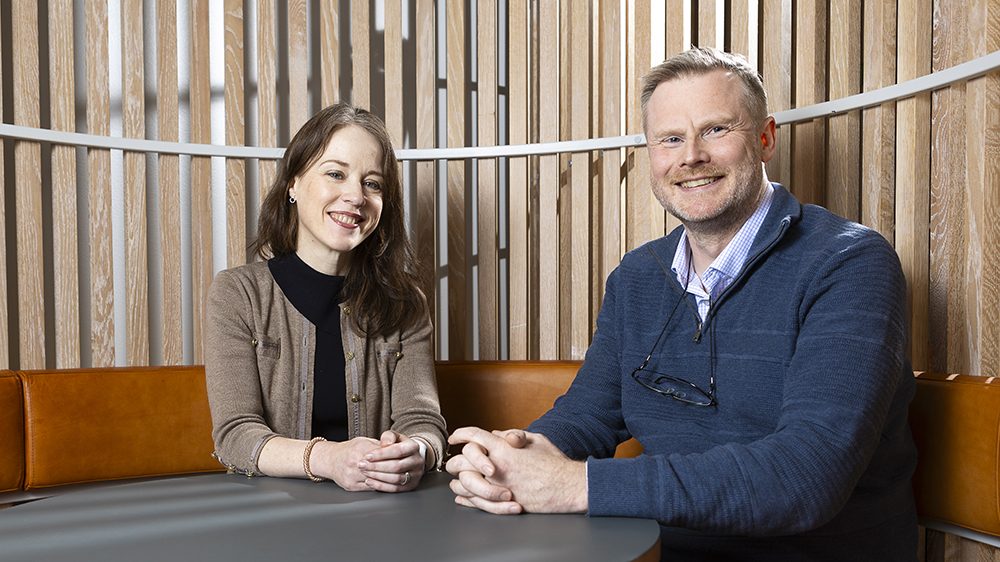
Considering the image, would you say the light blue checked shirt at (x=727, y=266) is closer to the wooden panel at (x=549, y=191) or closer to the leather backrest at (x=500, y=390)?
the leather backrest at (x=500, y=390)

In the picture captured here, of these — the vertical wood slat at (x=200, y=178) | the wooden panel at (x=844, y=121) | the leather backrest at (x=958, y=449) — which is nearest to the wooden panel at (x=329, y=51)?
the vertical wood slat at (x=200, y=178)


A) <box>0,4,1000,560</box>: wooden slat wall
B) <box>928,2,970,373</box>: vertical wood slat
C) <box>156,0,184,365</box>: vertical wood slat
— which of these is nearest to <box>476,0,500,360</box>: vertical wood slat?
<box>0,4,1000,560</box>: wooden slat wall

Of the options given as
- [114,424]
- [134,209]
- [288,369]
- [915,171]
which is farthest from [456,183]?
[915,171]

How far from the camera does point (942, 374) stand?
1.58 meters

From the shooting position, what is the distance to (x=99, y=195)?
242 centimetres

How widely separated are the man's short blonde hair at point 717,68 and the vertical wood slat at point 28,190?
1940 mm

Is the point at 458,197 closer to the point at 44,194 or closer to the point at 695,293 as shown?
the point at 695,293

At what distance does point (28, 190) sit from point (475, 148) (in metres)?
1.44

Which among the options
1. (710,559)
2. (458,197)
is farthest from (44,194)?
(710,559)

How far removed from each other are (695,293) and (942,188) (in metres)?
0.60

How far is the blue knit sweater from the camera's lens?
45.0 inches

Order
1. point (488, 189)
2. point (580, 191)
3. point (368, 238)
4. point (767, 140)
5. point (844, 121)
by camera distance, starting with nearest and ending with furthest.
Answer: point (767, 140), point (844, 121), point (368, 238), point (580, 191), point (488, 189)

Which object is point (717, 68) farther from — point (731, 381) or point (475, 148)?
point (475, 148)

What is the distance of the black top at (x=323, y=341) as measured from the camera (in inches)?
80.9
